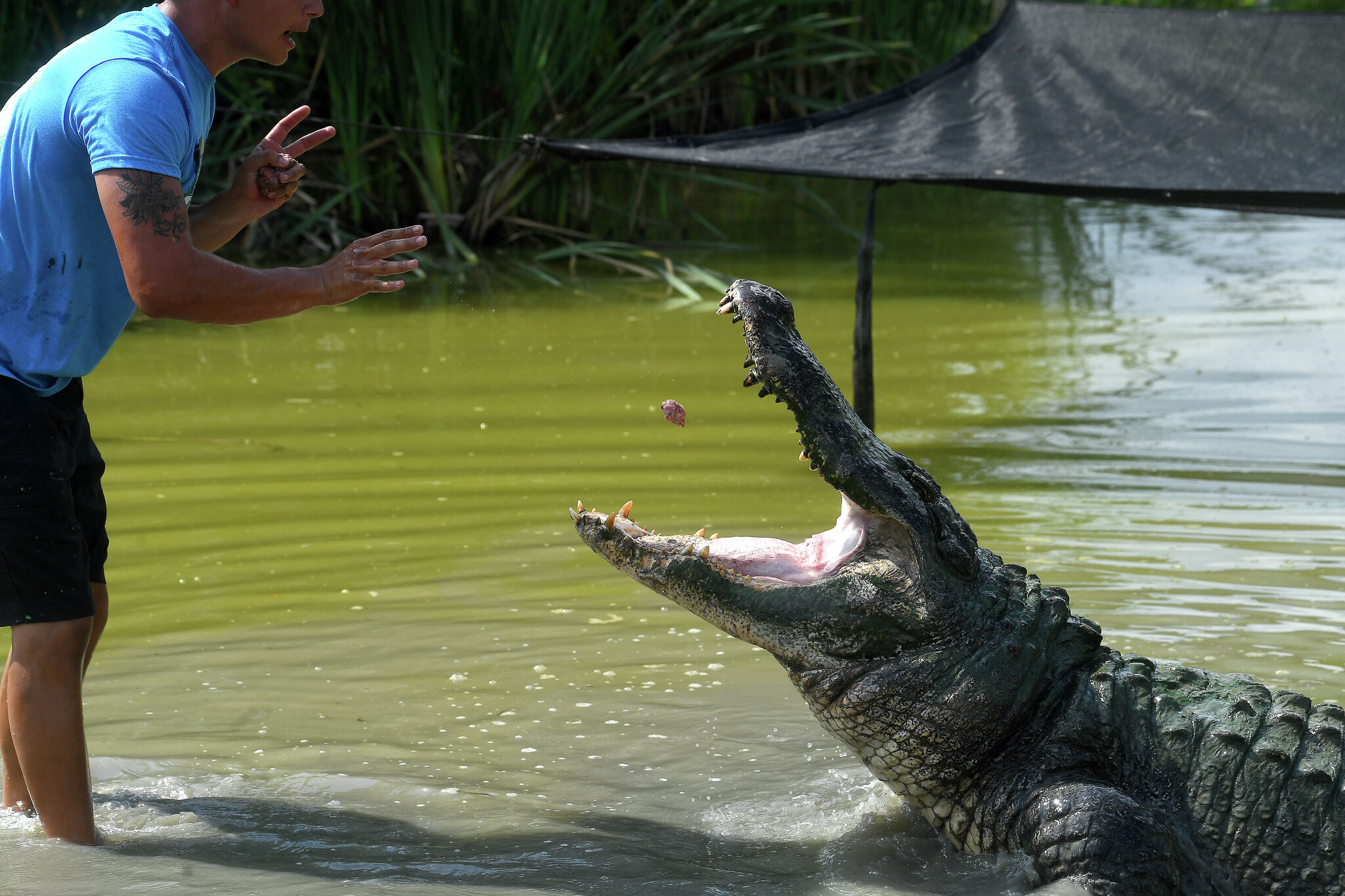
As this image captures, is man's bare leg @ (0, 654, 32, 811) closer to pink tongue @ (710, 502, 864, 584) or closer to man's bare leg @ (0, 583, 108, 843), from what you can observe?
man's bare leg @ (0, 583, 108, 843)

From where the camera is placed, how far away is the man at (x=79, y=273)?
2.21 metres

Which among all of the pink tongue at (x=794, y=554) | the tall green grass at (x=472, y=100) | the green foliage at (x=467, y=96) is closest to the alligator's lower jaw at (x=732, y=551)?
the pink tongue at (x=794, y=554)

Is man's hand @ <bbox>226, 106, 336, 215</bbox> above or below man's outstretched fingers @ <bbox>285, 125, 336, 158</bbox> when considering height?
below

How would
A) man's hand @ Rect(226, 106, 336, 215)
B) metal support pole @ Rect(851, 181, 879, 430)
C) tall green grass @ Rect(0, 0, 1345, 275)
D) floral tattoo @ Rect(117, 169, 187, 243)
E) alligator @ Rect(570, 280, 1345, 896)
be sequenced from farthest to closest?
1. tall green grass @ Rect(0, 0, 1345, 275)
2. metal support pole @ Rect(851, 181, 879, 430)
3. man's hand @ Rect(226, 106, 336, 215)
4. alligator @ Rect(570, 280, 1345, 896)
5. floral tattoo @ Rect(117, 169, 187, 243)

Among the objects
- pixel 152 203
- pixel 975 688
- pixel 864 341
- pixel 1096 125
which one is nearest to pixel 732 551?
pixel 975 688

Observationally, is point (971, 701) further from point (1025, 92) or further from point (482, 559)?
point (1025, 92)

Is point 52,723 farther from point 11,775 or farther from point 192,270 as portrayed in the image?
point 192,270

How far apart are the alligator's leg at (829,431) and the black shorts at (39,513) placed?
1228 mm

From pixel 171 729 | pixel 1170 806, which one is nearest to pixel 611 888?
pixel 1170 806

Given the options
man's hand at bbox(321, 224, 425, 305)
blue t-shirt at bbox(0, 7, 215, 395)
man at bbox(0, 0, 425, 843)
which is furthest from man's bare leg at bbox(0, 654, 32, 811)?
man's hand at bbox(321, 224, 425, 305)

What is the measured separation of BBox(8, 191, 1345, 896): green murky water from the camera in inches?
102

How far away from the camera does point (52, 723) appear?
235 cm

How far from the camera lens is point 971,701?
2.54 meters

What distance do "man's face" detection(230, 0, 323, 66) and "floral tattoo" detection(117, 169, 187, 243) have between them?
33 centimetres
